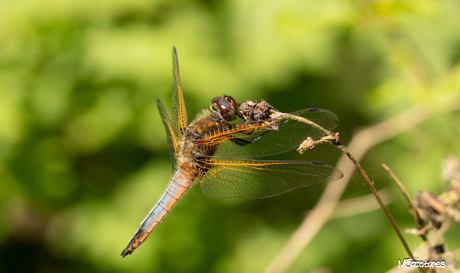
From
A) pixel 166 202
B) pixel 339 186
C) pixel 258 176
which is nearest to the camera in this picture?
pixel 258 176

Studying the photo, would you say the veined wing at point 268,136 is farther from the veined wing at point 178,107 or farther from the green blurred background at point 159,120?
the green blurred background at point 159,120

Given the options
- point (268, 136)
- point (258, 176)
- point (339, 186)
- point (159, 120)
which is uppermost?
point (268, 136)

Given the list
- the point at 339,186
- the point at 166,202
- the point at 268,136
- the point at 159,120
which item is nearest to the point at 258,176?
the point at 268,136

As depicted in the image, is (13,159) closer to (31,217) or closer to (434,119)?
(31,217)

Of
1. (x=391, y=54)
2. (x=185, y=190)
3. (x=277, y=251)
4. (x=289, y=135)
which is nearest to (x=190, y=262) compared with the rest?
(x=277, y=251)

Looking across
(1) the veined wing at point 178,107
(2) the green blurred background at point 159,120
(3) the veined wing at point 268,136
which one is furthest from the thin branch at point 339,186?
(1) the veined wing at point 178,107

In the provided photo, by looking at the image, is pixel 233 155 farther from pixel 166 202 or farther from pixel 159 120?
pixel 159 120

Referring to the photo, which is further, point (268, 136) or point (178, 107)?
point (178, 107)
